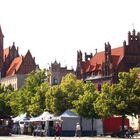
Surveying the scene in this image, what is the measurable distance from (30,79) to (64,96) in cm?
1619

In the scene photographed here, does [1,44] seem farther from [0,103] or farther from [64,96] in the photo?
[64,96]

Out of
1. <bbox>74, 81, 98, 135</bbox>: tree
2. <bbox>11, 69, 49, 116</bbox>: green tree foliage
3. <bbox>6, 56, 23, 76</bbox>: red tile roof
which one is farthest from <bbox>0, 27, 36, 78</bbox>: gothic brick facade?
<bbox>74, 81, 98, 135</bbox>: tree

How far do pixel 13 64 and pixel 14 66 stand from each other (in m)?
1.47

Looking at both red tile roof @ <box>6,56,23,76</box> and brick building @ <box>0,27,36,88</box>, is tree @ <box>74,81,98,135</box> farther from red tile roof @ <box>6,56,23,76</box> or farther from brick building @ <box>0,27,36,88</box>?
red tile roof @ <box>6,56,23,76</box>

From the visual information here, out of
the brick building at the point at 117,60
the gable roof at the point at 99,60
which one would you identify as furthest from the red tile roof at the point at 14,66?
the brick building at the point at 117,60

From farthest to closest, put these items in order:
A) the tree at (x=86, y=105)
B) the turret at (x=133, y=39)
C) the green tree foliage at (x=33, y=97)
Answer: the turret at (x=133, y=39), the green tree foliage at (x=33, y=97), the tree at (x=86, y=105)

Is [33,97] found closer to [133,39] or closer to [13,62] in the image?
[133,39]

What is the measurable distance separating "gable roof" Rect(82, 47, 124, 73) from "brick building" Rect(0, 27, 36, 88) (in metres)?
36.1

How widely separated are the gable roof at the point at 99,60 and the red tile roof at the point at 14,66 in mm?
37812

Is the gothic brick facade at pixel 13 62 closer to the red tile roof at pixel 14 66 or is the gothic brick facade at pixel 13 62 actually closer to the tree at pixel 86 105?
the red tile roof at pixel 14 66

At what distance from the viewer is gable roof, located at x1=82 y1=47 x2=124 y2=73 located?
103 m

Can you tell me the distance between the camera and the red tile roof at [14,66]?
150 meters

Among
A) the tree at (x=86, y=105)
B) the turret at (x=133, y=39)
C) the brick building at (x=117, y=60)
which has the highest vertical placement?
the turret at (x=133, y=39)

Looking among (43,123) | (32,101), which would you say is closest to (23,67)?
(32,101)
